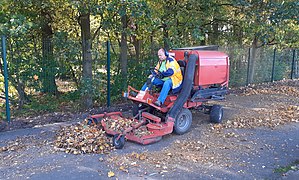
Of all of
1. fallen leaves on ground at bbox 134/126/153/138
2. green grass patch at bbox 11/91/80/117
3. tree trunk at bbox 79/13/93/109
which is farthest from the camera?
tree trunk at bbox 79/13/93/109

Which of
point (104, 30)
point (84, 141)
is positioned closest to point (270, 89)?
point (104, 30)

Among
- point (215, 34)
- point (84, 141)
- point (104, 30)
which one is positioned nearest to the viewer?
point (84, 141)

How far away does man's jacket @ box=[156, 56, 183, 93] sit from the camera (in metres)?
6.29

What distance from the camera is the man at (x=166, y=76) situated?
6230mm

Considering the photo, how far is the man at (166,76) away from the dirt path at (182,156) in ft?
3.20

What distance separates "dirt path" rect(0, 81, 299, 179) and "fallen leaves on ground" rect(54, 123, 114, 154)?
0.13 metres

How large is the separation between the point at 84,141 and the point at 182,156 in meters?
1.76

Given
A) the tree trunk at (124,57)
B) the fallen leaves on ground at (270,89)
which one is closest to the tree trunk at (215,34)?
the fallen leaves on ground at (270,89)

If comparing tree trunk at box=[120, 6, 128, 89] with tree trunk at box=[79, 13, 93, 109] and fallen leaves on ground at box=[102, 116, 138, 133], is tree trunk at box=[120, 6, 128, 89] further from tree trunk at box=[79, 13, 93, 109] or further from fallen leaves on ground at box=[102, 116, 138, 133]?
fallen leaves on ground at box=[102, 116, 138, 133]

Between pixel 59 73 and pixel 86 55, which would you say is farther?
pixel 86 55

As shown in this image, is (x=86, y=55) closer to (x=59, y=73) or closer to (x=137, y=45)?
(x=59, y=73)

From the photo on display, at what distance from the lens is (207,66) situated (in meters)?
6.84

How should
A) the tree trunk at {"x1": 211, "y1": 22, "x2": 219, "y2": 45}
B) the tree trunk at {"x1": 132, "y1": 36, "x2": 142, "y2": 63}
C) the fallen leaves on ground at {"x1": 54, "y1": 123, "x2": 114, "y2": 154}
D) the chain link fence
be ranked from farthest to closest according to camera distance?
1. the tree trunk at {"x1": 211, "y1": 22, "x2": 219, "y2": 45}
2. the tree trunk at {"x1": 132, "y1": 36, "x2": 142, "y2": 63}
3. the chain link fence
4. the fallen leaves on ground at {"x1": 54, "y1": 123, "x2": 114, "y2": 154}

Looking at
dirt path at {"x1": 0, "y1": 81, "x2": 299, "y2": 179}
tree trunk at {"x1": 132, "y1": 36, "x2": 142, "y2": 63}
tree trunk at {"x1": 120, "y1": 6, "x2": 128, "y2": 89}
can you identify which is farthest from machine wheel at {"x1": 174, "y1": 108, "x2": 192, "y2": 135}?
tree trunk at {"x1": 132, "y1": 36, "x2": 142, "y2": 63}
